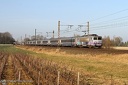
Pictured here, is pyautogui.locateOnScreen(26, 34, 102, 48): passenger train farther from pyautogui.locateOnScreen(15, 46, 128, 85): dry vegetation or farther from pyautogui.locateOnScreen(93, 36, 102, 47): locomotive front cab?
pyautogui.locateOnScreen(15, 46, 128, 85): dry vegetation

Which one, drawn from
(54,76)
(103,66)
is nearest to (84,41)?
(103,66)

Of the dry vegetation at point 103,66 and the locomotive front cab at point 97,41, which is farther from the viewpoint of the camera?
the locomotive front cab at point 97,41

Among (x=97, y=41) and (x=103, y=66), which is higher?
(x=97, y=41)

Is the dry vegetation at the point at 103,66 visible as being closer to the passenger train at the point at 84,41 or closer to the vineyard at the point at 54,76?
the vineyard at the point at 54,76

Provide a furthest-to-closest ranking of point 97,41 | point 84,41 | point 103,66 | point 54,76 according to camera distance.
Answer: point 84,41
point 97,41
point 103,66
point 54,76

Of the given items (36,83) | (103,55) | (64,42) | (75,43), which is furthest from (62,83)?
(64,42)

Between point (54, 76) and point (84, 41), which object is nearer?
point (54, 76)

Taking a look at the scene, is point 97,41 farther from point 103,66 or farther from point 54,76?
point 54,76

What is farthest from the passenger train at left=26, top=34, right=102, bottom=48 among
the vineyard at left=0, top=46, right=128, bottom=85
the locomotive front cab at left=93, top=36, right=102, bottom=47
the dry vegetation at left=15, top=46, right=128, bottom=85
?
the vineyard at left=0, top=46, right=128, bottom=85

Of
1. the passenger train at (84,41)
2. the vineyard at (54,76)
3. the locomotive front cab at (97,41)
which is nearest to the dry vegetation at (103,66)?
the vineyard at (54,76)

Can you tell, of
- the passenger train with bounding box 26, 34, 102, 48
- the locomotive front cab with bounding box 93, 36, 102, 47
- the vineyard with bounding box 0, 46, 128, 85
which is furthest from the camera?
the passenger train with bounding box 26, 34, 102, 48

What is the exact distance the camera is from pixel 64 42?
7762 cm

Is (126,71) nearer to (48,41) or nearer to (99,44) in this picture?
(99,44)

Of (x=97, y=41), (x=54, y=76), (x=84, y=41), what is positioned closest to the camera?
(x=54, y=76)
